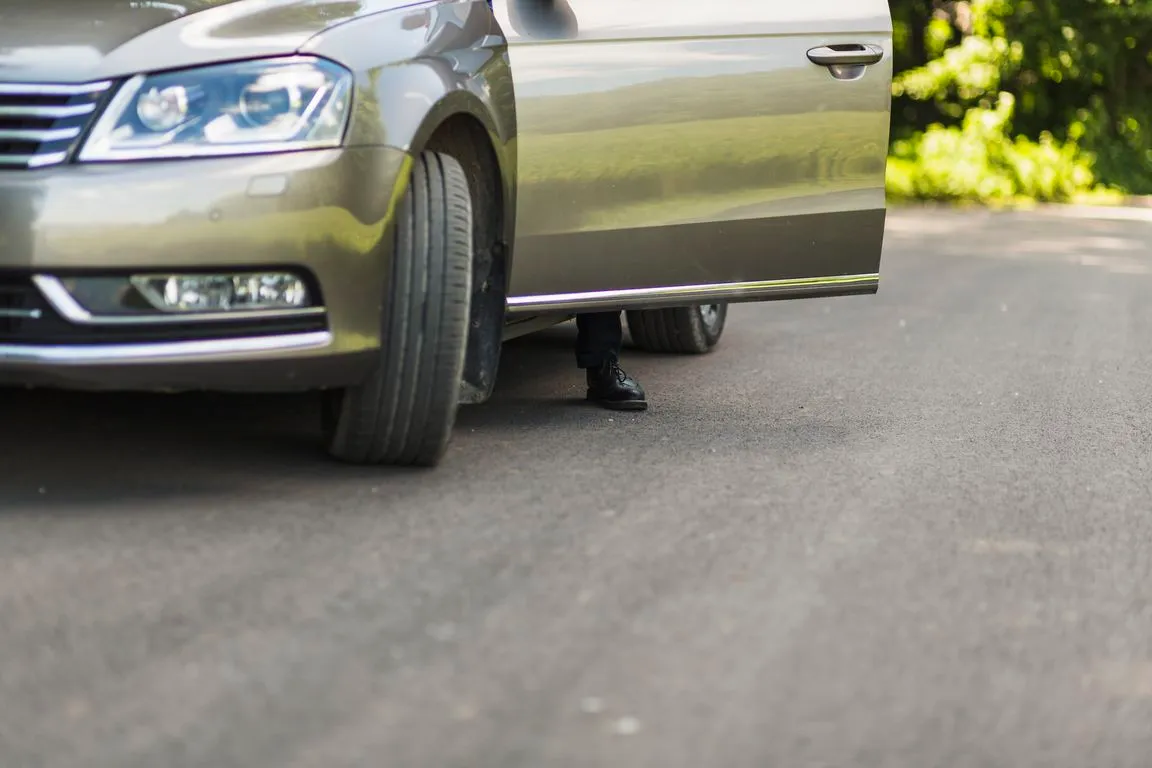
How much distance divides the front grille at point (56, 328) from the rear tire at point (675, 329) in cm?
328

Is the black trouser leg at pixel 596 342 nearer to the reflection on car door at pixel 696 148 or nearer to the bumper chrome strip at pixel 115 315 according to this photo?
the reflection on car door at pixel 696 148

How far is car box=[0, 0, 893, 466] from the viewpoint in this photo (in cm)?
403

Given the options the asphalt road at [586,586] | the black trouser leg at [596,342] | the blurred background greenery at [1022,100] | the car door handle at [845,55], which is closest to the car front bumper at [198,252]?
the asphalt road at [586,586]

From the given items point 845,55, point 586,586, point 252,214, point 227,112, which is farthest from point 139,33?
point 845,55

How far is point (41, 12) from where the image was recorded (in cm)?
425

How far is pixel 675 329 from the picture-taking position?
24.1 feet

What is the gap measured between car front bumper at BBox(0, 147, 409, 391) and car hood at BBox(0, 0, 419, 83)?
0.23 meters

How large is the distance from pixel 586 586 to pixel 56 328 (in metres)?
1.32

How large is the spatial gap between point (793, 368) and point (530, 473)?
2.68 m

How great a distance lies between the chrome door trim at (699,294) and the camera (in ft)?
16.9

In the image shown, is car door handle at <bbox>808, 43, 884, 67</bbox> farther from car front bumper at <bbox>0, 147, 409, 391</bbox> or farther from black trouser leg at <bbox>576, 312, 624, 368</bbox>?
car front bumper at <bbox>0, 147, 409, 391</bbox>

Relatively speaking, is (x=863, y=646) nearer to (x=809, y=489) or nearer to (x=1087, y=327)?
(x=809, y=489)

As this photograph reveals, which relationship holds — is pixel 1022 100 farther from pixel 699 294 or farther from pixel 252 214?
pixel 252 214

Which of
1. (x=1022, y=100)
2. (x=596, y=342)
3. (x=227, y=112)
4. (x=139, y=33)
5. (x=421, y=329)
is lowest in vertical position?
(x=1022, y=100)
